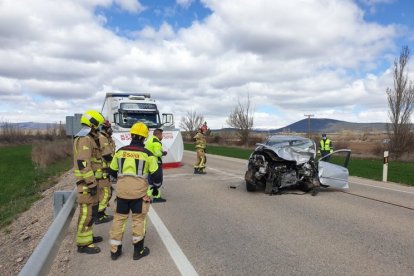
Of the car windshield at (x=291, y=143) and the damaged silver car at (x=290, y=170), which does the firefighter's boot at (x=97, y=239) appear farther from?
the car windshield at (x=291, y=143)

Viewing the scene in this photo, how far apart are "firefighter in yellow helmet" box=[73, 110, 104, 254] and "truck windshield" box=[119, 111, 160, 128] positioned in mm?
13250

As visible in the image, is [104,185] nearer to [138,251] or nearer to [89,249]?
[89,249]

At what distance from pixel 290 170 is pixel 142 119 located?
423 inches

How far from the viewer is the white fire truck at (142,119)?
1848 centimetres

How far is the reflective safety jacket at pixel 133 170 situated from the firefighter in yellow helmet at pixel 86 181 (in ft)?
1.81

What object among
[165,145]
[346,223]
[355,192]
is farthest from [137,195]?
[165,145]

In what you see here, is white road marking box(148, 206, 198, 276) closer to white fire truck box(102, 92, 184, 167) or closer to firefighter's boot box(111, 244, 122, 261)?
firefighter's boot box(111, 244, 122, 261)

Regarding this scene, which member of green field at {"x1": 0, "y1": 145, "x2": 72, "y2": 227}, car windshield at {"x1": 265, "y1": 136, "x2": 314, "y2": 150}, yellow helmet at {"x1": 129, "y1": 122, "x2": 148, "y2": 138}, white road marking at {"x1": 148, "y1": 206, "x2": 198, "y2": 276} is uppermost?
yellow helmet at {"x1": 129, "y1": 122, "x2": 148, "y2": 138}

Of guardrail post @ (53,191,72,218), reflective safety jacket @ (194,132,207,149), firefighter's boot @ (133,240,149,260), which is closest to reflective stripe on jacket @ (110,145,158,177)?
firefighter's boot @ (133,240,149,260)

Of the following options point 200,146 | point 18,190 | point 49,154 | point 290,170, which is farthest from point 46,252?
point 49,154

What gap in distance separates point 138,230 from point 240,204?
416 cm

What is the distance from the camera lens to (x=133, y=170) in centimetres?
537

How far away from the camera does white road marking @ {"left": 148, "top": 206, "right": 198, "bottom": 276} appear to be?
4.86 metres

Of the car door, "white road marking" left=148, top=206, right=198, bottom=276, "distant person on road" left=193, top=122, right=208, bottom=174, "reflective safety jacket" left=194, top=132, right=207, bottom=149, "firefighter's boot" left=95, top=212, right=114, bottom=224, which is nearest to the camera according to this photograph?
"white road marking" left=148, top=206, right=198, bottom=276
